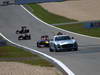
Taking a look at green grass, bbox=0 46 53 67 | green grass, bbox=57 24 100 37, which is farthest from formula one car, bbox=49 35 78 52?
green grass, bbox=57 24 100 37

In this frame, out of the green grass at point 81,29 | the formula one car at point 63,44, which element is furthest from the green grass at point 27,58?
the green grass at point 81,29

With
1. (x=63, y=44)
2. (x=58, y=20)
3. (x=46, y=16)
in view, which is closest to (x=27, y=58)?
(x=63, y=44)

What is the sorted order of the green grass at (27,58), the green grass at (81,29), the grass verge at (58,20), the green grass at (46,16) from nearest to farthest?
the green grass at (27,58), the green grass at (81,29), the grass verge at (58,20), the green grass at (46,16)

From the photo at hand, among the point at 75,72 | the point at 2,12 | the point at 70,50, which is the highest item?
the point at 75,72

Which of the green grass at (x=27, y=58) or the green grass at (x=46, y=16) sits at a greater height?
the green grass at (x=27, y=58)

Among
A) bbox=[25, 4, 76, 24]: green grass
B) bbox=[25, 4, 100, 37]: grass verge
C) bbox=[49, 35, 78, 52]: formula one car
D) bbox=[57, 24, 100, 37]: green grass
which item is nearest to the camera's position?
bbox=[49, 35, 78, 52]: formula one car

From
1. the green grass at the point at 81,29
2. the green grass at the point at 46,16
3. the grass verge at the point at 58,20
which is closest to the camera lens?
the green grass at the point at 81,29

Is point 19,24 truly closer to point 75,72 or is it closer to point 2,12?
point 2,12

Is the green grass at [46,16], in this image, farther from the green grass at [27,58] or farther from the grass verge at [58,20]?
the green grass at [27,58]

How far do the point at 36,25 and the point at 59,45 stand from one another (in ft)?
124

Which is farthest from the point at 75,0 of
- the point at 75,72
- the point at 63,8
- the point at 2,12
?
the point at 75,72

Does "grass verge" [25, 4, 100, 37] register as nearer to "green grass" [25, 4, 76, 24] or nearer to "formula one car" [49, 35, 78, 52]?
"green grass" [25, 4, 76, 24]

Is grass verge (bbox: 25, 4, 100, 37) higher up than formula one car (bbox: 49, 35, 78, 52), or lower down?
lower down

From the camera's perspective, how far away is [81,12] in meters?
78.9
